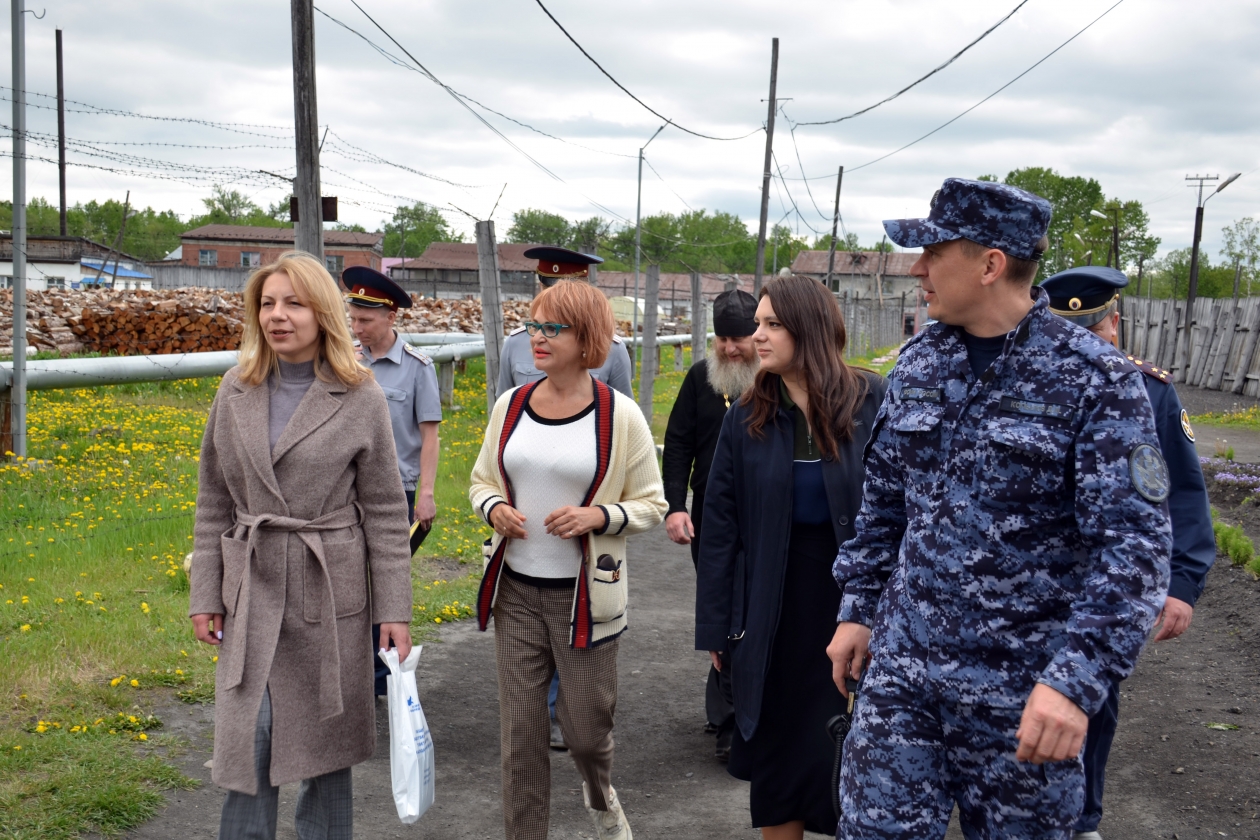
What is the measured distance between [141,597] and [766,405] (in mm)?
4640

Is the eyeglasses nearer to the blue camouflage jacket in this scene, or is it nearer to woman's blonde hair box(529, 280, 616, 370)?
woman's blonde hair box(529, 280, 616, 370)

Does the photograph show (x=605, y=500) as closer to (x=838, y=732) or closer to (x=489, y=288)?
(x=838, y=732)

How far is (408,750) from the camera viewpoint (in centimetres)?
343

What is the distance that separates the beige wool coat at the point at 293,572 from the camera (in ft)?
10.8

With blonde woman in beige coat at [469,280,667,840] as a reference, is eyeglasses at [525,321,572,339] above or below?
above

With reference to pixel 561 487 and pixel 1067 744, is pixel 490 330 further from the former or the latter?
pixel 1067 744

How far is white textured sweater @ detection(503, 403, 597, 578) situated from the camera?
12.9ft

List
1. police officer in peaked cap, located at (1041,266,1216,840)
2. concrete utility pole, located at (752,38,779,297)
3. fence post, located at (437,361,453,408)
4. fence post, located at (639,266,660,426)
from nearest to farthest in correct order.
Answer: police officer in peaked cap, located at (1041,266,1216,840) → fence post, located at (639,266,660,426) → fence post, located at (437,361,453,408) → concrete utility pole, located at (752,38,779,297)

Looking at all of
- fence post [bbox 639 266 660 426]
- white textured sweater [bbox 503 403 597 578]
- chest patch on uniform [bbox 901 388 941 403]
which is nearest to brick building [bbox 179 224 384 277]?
fence post [bbox 639 266 660 426]

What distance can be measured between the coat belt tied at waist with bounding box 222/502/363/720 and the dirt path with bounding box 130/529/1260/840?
3.82 feet

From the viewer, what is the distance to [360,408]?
352cm

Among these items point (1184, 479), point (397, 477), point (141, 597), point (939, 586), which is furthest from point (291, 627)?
point (141, 597)

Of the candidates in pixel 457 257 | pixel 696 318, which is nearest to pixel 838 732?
pixel 696 318

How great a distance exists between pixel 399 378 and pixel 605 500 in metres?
2.08
